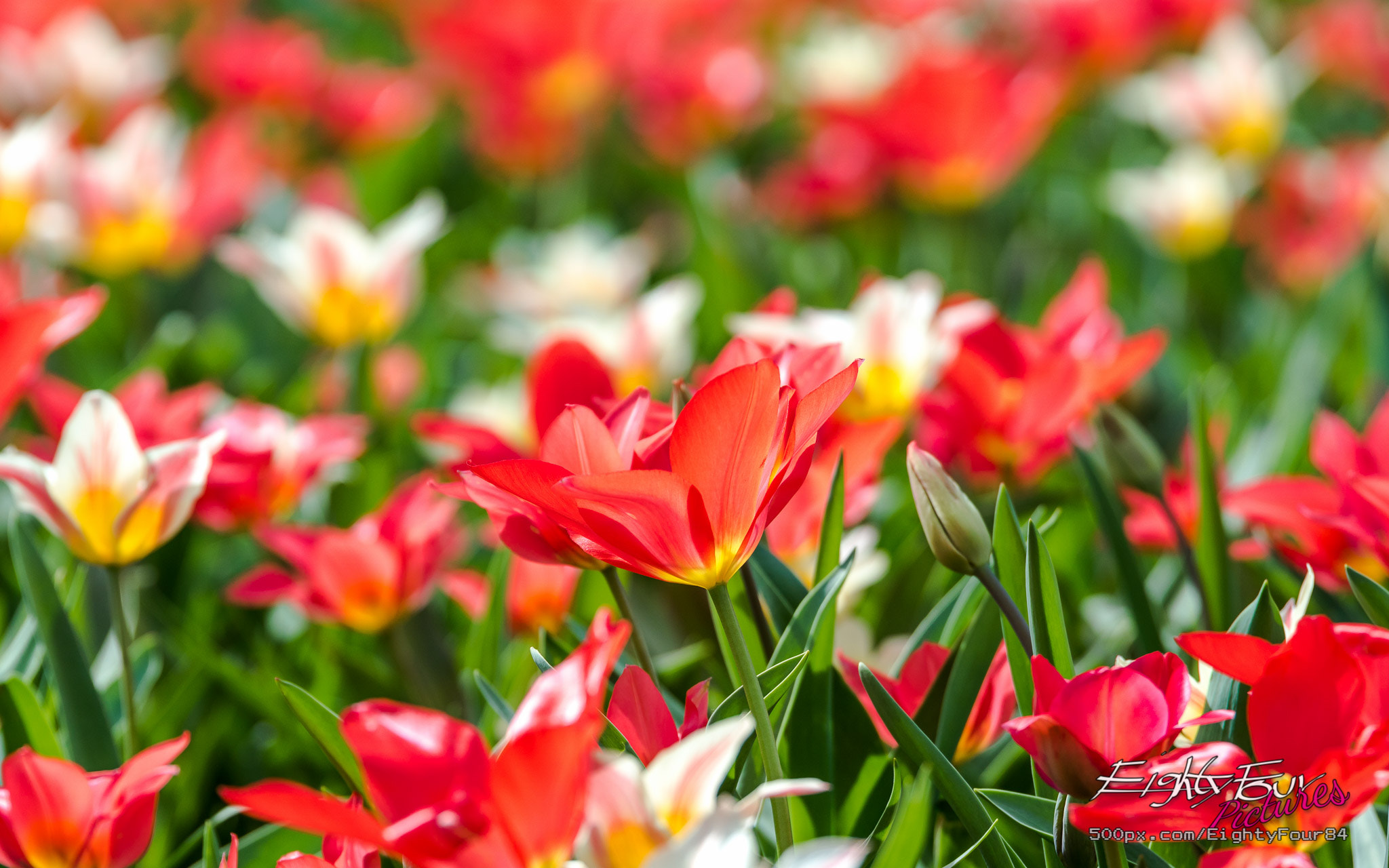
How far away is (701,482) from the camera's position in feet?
1.52

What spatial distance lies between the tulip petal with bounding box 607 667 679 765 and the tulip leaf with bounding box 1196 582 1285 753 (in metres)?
0.23

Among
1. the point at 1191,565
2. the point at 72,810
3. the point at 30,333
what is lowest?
the point at 1191,565

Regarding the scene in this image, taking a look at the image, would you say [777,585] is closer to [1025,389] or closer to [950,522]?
[950,522]

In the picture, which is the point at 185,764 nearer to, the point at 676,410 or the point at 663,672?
the point at 663,672

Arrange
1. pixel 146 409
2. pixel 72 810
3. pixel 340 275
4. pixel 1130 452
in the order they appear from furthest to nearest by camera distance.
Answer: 1. pixel 340 275
2. pixel 146 409
3. pixel 1130 452
4. pixel 72 810

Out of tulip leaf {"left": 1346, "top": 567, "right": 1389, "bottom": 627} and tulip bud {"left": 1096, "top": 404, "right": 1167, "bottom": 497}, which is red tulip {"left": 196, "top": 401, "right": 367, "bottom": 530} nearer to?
tulip bud {"left": 1096, "top": 404, "right": 1167, "bottom": 497}

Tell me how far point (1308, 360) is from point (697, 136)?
99cm

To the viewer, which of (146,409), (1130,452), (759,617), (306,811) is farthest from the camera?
(146,409)

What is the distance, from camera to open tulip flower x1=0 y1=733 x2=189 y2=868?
18.7 inches

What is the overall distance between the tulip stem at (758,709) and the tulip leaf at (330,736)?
188 millimetres

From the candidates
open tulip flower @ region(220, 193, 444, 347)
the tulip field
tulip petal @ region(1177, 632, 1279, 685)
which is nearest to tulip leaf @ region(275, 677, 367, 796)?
the tulip field

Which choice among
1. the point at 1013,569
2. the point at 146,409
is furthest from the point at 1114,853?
the point at 146,409

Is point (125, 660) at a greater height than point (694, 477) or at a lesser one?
lesser

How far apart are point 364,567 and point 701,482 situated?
317mm
